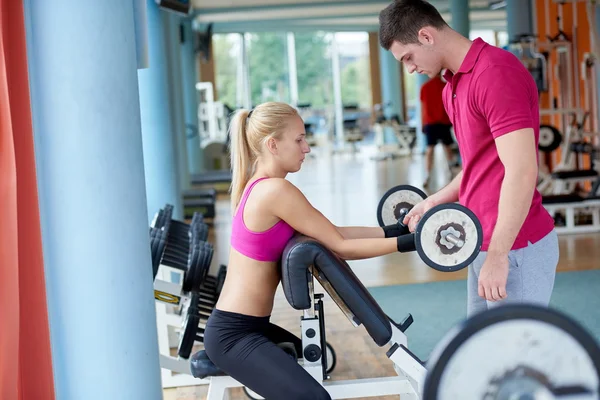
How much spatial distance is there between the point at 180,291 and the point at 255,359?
52.7 inches

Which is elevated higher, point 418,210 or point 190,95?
point 190,95

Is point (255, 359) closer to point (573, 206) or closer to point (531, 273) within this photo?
point (531, 273)

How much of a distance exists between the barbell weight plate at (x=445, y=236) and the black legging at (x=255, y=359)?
54 centimetres

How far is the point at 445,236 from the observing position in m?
1.95

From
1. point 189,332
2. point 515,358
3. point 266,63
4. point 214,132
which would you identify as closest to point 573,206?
point 189,332

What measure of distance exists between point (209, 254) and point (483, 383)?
204cm

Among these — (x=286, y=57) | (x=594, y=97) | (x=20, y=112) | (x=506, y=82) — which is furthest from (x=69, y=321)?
(x=286, y=57)

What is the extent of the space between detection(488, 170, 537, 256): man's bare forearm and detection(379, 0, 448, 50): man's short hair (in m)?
0.41

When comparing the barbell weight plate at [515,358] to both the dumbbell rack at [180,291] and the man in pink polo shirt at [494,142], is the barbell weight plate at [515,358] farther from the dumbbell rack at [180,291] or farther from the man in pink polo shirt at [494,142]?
the dumbbell rack at [180,291]

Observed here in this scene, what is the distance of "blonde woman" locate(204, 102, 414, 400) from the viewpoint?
230 centimetres

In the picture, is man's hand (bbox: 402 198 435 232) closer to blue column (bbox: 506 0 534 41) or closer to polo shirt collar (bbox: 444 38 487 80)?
polo shirt collar (bbox: 444 38 487 80)

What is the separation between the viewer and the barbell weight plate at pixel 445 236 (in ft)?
6.33

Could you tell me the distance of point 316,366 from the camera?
7.73 feet

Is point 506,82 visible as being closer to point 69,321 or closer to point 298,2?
point 69,321
